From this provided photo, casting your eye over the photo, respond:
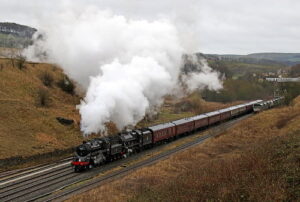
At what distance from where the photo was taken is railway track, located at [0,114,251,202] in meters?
20.8

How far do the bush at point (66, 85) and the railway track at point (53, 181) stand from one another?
89.1ft

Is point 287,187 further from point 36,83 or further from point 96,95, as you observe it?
point 36,83

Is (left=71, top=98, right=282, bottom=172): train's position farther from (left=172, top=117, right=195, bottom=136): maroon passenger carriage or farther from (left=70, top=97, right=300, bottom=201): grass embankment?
(left=70, top=97, right=300, bottom=201): grass embankment

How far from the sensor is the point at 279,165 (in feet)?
52.4

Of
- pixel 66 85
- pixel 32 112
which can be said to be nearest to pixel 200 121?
pixel 66 85

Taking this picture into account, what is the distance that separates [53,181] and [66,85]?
113 ft

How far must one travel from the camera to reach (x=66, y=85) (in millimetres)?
56469

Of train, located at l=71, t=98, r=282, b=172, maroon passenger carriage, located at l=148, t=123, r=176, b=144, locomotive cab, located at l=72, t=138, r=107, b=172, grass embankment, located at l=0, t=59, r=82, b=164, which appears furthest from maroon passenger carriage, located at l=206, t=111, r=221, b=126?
locomotive cab, located at l=72, t=138, r=107, b=172

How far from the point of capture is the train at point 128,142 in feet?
87.4

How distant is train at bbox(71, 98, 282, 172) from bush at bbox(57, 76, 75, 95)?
21.7 meters

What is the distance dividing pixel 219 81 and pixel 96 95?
5284 cm

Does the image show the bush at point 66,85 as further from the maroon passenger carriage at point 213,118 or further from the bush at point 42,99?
the maroon passenger carriage at point 213,118

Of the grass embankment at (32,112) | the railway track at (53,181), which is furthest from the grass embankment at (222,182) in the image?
the grass embankment at (32,112)

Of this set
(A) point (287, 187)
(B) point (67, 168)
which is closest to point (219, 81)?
(B) point (67, 168)
